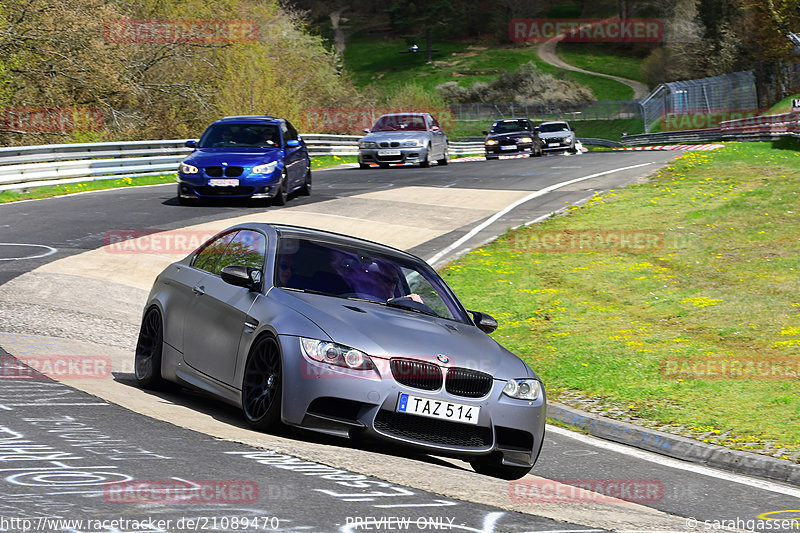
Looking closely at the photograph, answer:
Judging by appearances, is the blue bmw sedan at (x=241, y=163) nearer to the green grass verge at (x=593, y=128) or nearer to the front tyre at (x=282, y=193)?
the front tyre at (x=282, y=193)

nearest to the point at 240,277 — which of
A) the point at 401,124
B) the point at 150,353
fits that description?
the point at 150,353

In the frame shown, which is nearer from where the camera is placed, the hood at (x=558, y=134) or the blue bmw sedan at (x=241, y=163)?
the blue bmw sedan at (x=241, y=163)

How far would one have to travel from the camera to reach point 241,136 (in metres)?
22.5

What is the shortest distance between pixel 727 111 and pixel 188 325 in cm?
5637

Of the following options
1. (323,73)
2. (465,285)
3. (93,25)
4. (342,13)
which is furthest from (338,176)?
(342,13)

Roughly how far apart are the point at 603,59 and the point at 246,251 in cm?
11600
